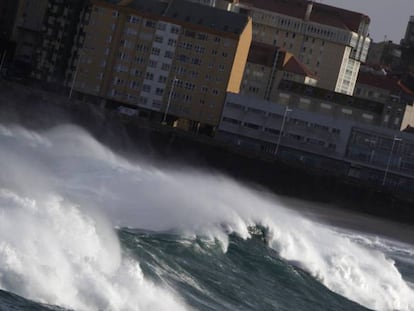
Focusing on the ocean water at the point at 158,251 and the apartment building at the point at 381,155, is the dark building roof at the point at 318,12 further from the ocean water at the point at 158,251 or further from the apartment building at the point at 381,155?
the ocean water at the point at 158,251

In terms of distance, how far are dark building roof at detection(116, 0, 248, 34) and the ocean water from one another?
173 ft

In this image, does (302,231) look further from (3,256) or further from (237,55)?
(237,55)

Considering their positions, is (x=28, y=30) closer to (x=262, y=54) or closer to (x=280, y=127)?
(x=280, y=127)

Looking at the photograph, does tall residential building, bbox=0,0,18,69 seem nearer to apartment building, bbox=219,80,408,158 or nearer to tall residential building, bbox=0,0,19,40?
tall residential building, bbox=0,0,19,40

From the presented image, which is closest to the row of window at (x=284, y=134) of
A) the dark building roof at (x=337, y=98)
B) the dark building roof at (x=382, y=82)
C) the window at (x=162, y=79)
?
the window at (x=162, y=79)

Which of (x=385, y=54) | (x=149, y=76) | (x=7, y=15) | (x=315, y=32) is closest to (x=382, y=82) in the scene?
(x=315, y=32)

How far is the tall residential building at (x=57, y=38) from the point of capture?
341 feet

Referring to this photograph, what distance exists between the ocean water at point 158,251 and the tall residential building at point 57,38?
176 ft

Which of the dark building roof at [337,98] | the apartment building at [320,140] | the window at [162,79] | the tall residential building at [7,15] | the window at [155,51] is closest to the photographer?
the apartment building at [320,140]

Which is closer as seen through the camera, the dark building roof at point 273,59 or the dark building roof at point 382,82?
the dark building roof at point 273,59

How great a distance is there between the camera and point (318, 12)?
5645 inches

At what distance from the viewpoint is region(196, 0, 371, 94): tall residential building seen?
141250 millimetres

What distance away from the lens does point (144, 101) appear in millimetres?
102188

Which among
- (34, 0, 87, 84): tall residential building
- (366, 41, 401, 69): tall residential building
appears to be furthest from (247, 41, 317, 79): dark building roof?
(366, 41, 401, 69): tall residential building
